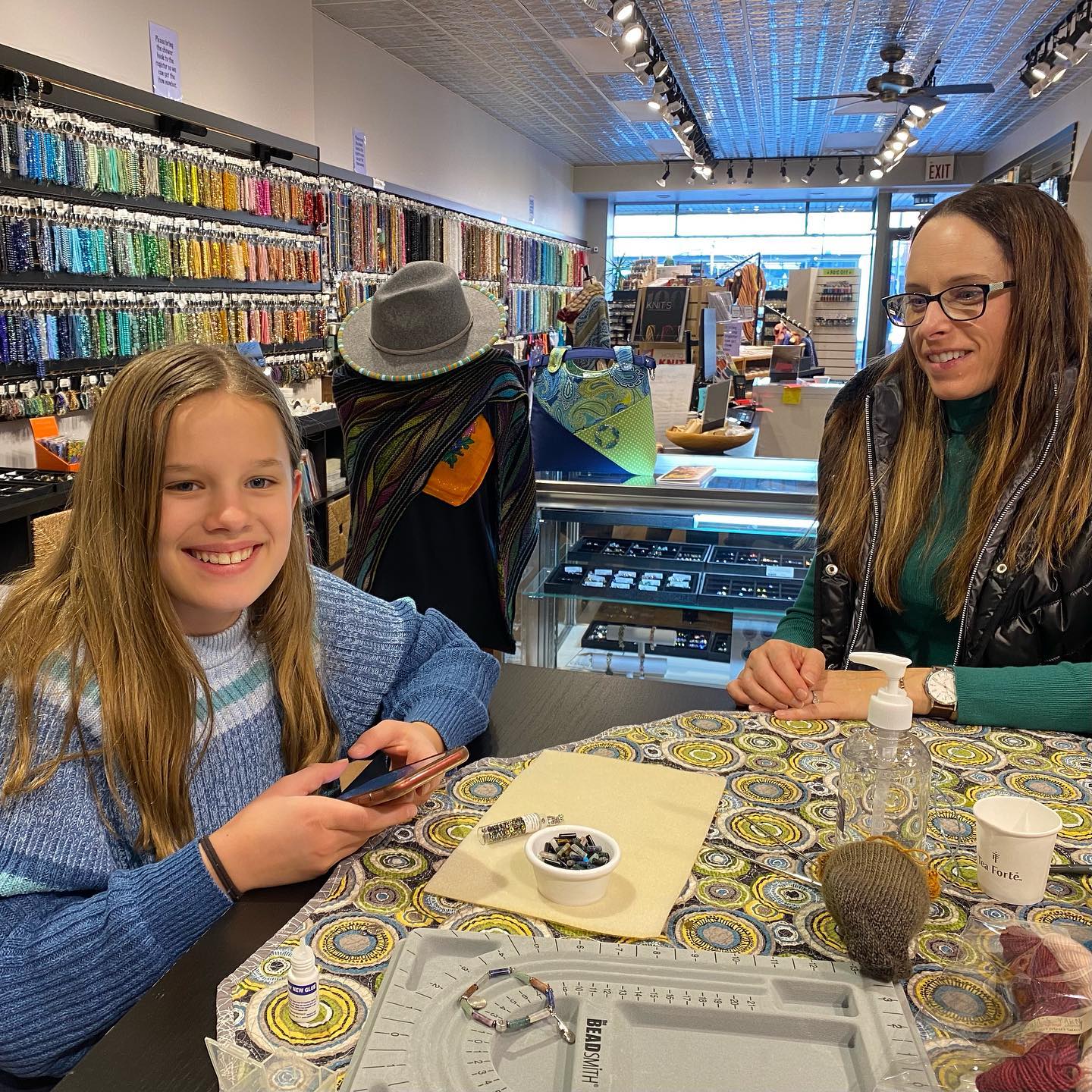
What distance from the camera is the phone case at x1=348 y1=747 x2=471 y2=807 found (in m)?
1.04

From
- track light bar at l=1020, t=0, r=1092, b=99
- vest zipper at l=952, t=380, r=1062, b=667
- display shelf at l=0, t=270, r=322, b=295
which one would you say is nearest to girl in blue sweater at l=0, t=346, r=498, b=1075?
vest zipper at l=952, t=380, r=1062, b=667

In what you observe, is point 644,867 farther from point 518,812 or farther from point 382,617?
point 382,617

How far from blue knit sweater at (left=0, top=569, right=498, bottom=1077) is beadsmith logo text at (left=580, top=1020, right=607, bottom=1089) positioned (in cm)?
42

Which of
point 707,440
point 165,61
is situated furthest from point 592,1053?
point 165,61

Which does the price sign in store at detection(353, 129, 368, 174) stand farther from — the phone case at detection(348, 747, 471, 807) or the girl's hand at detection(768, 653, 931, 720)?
the phone case at detection(348, 747, 471, 807)

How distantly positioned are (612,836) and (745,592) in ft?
5.58

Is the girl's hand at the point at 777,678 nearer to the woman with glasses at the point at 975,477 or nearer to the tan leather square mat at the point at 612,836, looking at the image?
the woman with glasses at the point at 975,477

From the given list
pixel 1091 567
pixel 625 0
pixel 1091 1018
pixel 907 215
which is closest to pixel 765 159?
pixel 907 215

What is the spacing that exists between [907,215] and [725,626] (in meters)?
13.7

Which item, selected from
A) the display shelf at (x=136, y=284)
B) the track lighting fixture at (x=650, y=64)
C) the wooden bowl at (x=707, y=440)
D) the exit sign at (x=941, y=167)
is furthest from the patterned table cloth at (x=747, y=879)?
the exit sign at (x=941, y=167)

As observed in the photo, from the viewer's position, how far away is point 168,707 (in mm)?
1152

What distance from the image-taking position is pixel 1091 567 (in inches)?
64.7

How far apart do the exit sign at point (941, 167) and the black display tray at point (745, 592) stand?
12.7 metres

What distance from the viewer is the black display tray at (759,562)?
110 inches
